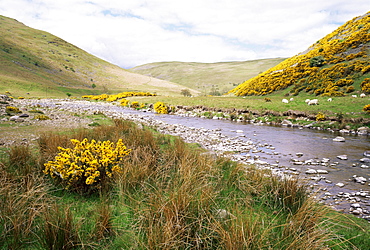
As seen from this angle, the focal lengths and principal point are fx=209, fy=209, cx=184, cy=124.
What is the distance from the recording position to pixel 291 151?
10.6 m

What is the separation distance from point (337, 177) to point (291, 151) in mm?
3582

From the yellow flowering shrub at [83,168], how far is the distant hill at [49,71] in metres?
55.2

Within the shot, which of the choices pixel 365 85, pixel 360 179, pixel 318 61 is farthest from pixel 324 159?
pixel 318 61

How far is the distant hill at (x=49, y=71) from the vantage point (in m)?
56.2

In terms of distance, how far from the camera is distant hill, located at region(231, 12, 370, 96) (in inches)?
1016

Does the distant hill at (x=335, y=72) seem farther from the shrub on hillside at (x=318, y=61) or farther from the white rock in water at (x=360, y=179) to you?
the white rock in water at (x=360, y=179)

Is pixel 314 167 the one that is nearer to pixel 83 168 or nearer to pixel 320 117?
pixel 83 168

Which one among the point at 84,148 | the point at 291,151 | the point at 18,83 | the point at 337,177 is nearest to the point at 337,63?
the point at 291,151

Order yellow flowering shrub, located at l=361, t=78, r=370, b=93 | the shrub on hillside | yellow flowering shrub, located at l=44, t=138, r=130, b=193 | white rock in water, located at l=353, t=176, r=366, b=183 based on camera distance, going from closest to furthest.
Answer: yellow flowering shrub, located at l=44, t=138, r=130, b=193, white rock in water, located at l=353, t=176, r=366, b=183, yellow flowering shrub, located at l=361, t=78, r=370, b=93, the shrub on hillside

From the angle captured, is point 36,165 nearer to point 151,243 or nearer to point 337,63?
point 151,243

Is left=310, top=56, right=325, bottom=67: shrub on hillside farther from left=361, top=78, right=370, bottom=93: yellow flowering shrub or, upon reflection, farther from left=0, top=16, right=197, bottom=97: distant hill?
left=0, top=16, right=197, bottom=97: distant hill

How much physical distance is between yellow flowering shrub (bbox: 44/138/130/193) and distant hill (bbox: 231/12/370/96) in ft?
91.7

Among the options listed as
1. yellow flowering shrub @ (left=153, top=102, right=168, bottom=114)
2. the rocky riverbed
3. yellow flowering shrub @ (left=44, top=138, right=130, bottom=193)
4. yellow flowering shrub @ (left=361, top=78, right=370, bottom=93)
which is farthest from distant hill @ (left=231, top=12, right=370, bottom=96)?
yellow flowering shrub @ (left=44, top=138, right=130, bottom=193)

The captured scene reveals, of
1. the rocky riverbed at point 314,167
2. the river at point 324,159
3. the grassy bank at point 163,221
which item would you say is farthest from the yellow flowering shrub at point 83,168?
the river at point 324,159
